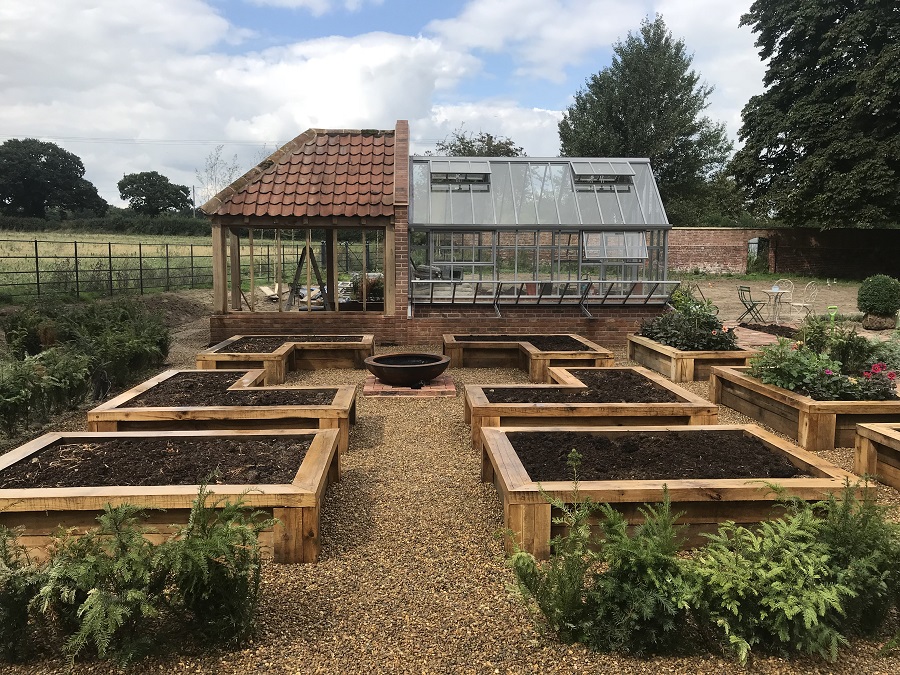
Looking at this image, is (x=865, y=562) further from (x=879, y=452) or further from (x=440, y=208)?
(x=440, y=208)

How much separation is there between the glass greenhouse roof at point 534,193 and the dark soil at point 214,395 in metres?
5.66

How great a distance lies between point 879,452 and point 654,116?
31.8 metres

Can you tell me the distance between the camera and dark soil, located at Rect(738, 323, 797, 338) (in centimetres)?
1191

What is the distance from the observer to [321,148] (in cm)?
1278

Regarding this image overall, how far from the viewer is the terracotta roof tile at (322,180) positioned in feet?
37.2

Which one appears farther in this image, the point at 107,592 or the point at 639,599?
the point at 639,599

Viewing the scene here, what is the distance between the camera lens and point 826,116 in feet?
76.0

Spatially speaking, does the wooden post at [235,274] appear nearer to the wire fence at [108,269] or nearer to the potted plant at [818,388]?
the wire fence at [108,269]

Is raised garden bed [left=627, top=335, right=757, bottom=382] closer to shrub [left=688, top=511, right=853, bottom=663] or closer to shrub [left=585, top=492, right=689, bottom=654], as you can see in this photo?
shrub [left=688, top=511, right=853, bottom=663]

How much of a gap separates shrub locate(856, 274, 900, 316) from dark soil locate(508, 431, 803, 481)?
9.78m

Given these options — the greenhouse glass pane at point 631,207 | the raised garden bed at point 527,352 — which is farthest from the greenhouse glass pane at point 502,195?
the raised garden bed at point 527,352

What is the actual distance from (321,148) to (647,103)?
2559 centimetres

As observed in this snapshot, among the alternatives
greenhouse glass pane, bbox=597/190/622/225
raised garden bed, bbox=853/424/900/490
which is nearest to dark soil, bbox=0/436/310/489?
raised garden bed, bbox=853/424/900/490

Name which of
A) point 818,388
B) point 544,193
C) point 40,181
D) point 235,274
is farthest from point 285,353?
point 40,181
